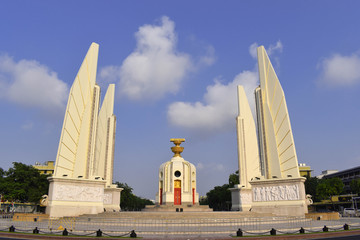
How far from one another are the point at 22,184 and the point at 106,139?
12.5 meters

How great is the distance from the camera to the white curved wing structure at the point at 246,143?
3128cm

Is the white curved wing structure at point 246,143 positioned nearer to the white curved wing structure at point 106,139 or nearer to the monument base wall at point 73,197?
the white curved wing structure at point 106,139

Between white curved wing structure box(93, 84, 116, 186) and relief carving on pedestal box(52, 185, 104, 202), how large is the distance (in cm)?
721

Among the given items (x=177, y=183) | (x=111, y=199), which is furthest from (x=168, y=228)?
(x=177, y=183)

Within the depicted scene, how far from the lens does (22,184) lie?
33.8m

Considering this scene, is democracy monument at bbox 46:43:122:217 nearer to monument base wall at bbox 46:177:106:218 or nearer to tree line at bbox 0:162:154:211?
monument base wall at bbox 46:177:106:218

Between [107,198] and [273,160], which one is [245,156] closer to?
[273,160]

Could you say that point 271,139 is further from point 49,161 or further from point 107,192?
point 49,161

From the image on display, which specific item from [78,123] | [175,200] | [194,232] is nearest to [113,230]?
[194,232]

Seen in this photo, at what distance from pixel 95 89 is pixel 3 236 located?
50.3ft

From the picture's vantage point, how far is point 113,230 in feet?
45.6

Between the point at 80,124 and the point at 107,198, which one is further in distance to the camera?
the point at 107,198

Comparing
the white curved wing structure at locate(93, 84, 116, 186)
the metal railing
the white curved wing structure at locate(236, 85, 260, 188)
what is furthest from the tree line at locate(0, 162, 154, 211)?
the white curved wing structure at locate(236, 85, 260, 188)

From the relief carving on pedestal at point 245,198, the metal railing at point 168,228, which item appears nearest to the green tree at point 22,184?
the metal railing at point 168,228
